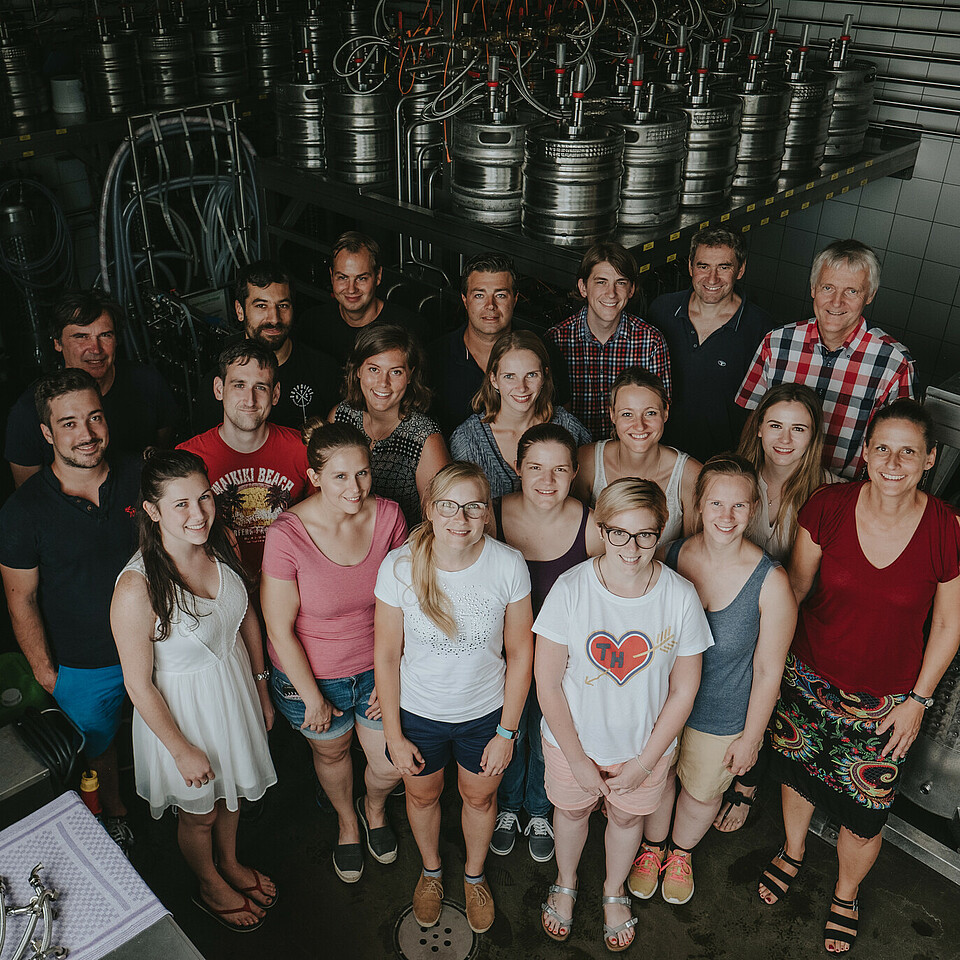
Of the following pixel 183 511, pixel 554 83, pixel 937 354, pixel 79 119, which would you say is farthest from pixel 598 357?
pixel 79 119

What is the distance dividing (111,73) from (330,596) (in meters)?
4.09

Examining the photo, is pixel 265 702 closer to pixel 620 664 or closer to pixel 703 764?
pixel 620 664

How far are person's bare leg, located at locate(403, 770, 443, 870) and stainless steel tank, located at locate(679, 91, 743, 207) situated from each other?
2898 millimetres

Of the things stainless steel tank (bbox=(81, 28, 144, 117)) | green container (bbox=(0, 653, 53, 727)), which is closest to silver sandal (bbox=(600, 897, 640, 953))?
green container (bbox=(0, 653, 53, 727))

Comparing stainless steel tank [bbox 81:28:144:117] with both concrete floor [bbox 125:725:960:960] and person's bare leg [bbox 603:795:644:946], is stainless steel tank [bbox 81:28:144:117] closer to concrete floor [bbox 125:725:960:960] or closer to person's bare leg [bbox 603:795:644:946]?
concrete floor [bbox 125:725:960:960]

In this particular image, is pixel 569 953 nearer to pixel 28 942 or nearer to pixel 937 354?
pixel 28 942

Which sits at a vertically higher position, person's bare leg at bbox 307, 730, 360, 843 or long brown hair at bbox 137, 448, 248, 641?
long brown hair at bbox 137, 448, 248, 641

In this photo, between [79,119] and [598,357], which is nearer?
[598,357]

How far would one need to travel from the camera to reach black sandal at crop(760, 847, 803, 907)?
2.79m

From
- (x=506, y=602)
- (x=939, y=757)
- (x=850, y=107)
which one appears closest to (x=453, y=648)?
(x=506, y=602)

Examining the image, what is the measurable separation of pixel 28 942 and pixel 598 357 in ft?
7.79

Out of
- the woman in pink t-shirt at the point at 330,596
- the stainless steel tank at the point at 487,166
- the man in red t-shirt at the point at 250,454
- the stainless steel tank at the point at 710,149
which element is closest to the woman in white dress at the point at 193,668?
the woman in pink t-shirt at the point at 330,596

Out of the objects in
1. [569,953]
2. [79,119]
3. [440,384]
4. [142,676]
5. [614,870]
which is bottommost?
[569,953]

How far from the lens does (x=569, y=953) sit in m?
2.63
